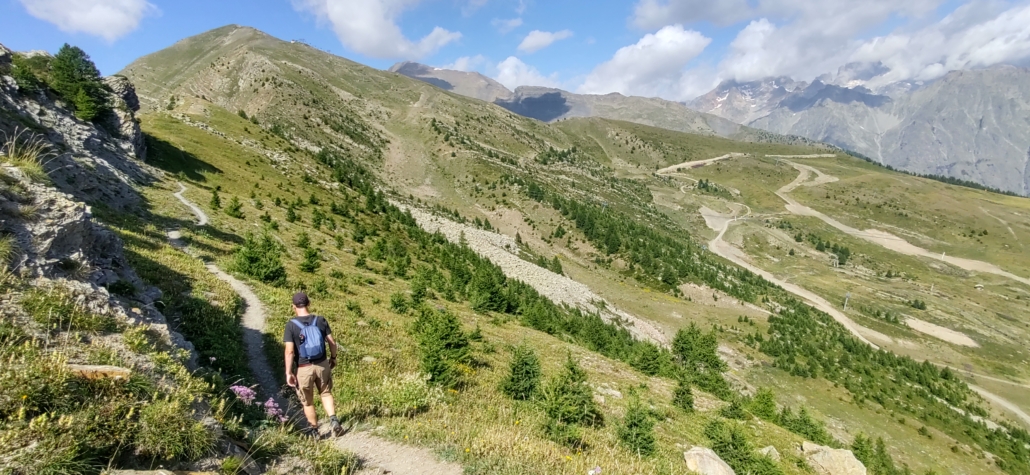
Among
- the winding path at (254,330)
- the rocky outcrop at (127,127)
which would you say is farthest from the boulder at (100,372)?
the rocky outcrop at (127,127)

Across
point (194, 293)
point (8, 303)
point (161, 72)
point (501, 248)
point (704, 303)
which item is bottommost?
point (704, 303)

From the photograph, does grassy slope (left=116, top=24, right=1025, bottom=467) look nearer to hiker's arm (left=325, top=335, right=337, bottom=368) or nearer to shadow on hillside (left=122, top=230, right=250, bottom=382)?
shadow on hillside (left=122, top=230, right=250, bottom=382)

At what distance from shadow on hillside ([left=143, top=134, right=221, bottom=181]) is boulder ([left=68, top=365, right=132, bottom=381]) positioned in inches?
1781

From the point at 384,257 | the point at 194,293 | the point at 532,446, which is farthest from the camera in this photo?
the point at 384,257

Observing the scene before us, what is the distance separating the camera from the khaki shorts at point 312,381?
898cm

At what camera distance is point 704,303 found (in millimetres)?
68062

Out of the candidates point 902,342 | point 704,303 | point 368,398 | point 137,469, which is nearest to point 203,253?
point 368,398

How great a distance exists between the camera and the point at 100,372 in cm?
579

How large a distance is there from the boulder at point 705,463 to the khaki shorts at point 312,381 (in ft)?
34.5

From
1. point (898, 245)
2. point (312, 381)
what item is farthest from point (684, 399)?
point (898, 245)

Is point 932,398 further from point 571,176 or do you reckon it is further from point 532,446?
point 571,176

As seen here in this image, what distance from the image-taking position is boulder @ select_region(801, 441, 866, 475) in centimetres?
1934

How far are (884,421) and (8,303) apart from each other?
57.6 meters

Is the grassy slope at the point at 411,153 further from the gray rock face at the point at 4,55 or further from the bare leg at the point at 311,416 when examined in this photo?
the gray rock face at the point at 4,55
